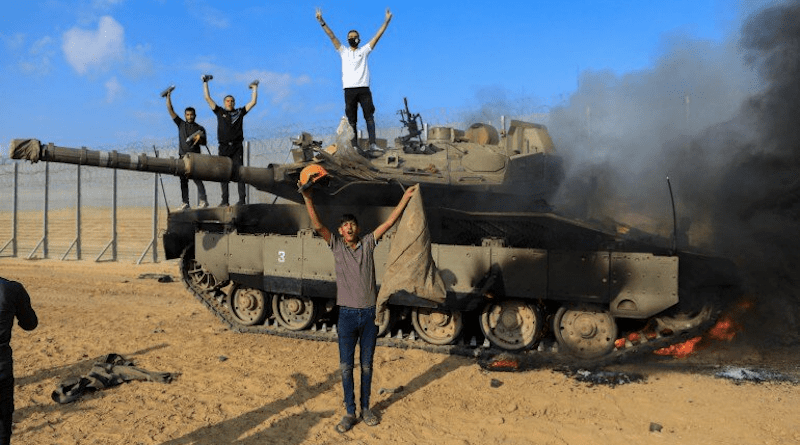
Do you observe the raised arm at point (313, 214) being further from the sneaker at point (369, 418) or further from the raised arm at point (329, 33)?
the raised arm at point (329, 33)

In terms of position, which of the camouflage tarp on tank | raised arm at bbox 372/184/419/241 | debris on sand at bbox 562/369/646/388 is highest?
raised arm at bbox 372/184/419/241

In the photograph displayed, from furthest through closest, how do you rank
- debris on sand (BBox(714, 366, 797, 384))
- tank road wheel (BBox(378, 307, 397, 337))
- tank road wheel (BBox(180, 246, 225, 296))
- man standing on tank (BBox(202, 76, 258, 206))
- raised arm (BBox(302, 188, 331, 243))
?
1. tank road wheel (BBox(180, 246, 225, 296))
2. man standing on tank (BBox(202, 76, 258, 206))
3. tank road wheel (BBox(378, 307, 397, 337))
4. debris on sand (BBox(714, 366, 797, 384))
5. raised arm (BBox(302, 188, 331, 243))

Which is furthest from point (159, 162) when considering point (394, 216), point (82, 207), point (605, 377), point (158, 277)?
point (82, 207)

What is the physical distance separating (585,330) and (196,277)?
651cm

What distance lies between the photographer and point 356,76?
9781mm

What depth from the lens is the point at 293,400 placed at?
246 inches

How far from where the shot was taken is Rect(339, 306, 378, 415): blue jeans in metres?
5.29

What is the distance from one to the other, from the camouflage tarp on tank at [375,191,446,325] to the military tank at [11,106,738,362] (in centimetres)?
143

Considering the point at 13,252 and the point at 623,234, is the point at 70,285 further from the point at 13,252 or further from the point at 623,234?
the point at 623,234

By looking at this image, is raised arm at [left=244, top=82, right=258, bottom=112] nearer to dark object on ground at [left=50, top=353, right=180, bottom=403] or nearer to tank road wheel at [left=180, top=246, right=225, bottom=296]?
tank road wheel at [left=180, top=246, right=225, bottom=296]

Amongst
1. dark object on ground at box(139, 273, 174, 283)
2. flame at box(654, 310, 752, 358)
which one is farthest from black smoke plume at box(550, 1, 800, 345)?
dark object on ground at box(139, 273, 174, 283)

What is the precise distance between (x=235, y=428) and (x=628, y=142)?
895cm

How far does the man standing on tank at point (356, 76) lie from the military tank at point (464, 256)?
1.84 ft

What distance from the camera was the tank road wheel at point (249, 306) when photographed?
976 centimetres
